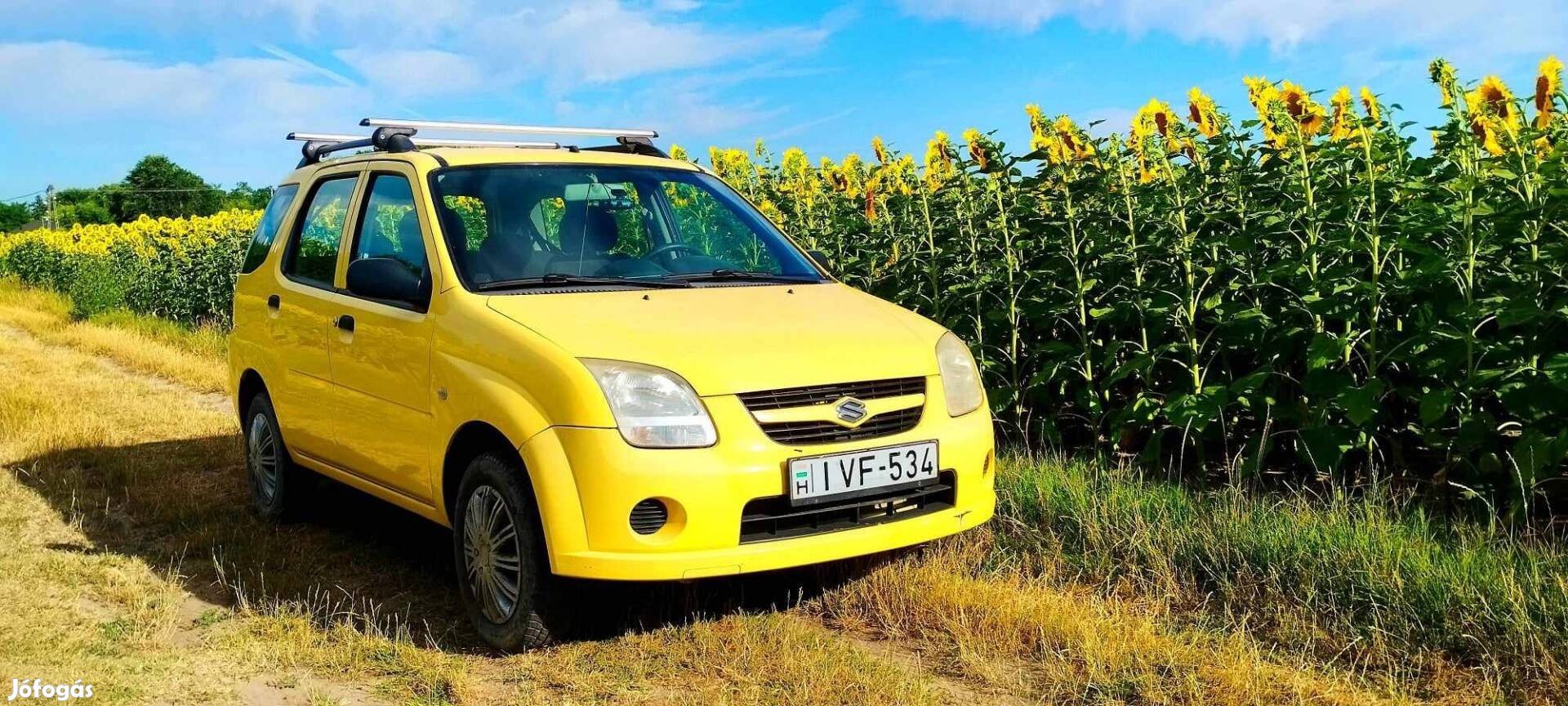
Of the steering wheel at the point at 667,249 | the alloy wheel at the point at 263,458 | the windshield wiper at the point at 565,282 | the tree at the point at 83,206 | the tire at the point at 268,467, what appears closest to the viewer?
the windshield wiper at the point at 565,282

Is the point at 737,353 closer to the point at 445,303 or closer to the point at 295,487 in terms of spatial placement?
the point at 445,303

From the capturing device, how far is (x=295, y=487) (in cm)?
652

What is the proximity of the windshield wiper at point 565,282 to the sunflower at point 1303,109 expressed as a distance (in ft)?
8.96

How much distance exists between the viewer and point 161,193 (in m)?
114

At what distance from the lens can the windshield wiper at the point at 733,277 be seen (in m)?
5.20

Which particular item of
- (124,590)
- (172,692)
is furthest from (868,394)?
(124,590)

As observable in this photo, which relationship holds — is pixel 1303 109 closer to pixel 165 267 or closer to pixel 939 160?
pixel 939 160

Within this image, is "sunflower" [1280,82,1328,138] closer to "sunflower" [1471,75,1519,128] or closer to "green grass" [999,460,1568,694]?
"sunflower" [1471,75,1519,128]

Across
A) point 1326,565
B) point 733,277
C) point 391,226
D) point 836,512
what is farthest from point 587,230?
point 1326,565

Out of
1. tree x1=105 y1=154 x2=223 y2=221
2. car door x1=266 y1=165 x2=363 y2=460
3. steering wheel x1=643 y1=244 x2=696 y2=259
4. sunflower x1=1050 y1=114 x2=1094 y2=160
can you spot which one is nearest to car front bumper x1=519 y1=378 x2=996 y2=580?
steering wheel x1=643 y1=244 x2=696 y2=259

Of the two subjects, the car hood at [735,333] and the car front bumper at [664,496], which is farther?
the car hood at [735,333]

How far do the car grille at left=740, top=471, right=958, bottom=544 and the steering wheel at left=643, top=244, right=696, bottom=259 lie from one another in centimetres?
149

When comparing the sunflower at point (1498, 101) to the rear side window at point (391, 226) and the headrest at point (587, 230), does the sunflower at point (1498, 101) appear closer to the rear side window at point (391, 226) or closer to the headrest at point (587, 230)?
the headrest at point (587, 230)

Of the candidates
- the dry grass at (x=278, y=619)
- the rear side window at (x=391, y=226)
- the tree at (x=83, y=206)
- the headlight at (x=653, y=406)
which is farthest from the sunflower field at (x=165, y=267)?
the tree at (x=83, y=206)
